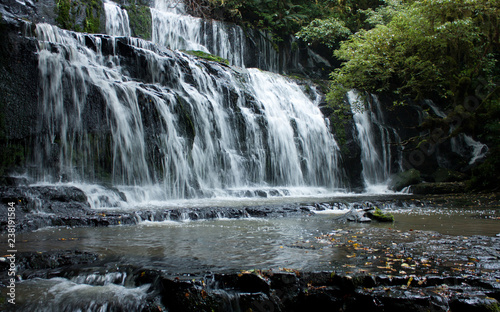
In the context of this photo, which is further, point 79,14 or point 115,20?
point 115,20

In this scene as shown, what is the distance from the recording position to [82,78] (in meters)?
10.8

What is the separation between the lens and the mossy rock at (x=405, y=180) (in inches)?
637

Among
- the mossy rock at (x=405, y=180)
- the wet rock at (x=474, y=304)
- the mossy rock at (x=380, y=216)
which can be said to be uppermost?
the mossy rock at (x=405, y=180)

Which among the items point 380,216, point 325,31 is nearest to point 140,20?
point 325,31

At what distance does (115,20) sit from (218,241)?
15873 millimetres

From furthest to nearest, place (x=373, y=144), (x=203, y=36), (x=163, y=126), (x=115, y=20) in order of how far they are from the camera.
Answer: (x=203, y=36) < (x=373, y=144) < (x=115, y=20) < (x=163, y=126)

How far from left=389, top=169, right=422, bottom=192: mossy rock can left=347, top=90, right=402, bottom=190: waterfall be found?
3.51ft

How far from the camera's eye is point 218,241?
473 cm

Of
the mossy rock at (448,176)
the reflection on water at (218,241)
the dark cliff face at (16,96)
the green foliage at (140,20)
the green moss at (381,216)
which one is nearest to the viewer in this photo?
the reflection on water at (218,241)

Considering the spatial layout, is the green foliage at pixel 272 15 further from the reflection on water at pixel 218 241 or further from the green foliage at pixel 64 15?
the reflection on water at pixel 218 241

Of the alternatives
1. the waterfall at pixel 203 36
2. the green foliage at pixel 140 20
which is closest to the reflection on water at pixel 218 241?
the green foliage at pixel 140 20

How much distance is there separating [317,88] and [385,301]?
61.2 ft

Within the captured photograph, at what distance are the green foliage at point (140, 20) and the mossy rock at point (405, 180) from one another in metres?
15.0

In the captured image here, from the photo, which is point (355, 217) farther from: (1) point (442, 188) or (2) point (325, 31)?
(2) point (325, 31)
